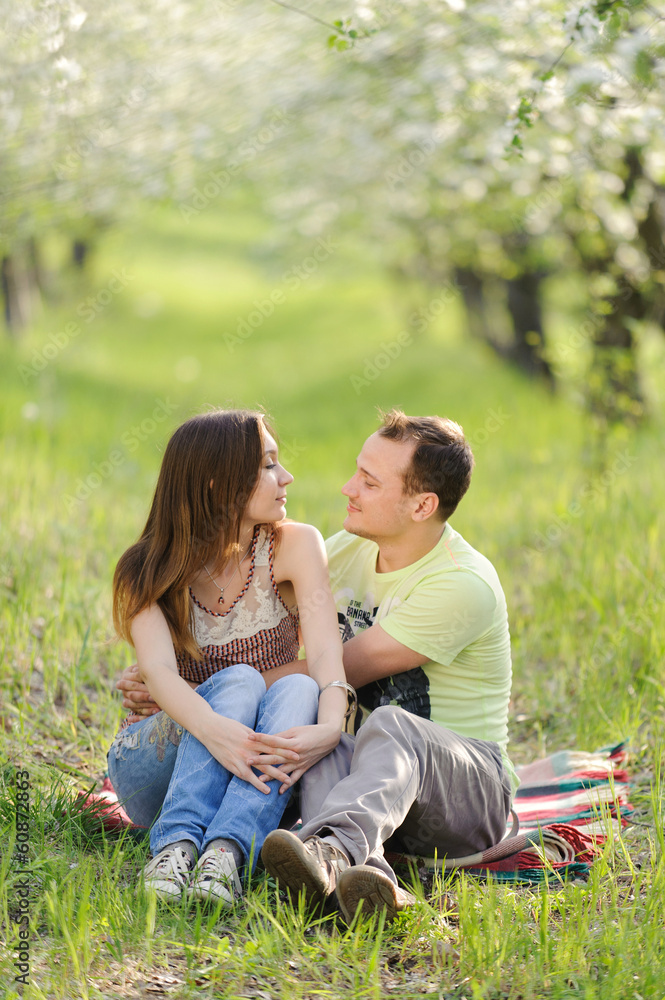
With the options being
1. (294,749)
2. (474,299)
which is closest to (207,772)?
(294,749)

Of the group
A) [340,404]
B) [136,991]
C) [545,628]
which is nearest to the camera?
[136,991]

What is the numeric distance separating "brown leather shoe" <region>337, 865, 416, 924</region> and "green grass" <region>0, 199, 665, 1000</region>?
A: 0.17ft

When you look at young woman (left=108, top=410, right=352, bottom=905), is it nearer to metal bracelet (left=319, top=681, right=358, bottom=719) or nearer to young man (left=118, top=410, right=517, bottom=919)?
metal bracelet (left=319, top=681, right=358, bottom=719)

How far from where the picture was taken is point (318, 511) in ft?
19.0

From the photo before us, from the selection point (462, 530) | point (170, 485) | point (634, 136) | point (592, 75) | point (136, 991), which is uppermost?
point (592, 75)

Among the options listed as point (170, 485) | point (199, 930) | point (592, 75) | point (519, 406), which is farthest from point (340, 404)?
point (199, 930)

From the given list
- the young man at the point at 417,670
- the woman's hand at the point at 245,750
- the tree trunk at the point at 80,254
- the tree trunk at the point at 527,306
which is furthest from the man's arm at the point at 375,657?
the tree trunk at the point at 80,254

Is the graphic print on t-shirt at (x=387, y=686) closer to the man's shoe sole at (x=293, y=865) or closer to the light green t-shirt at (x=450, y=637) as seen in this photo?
the light green t-shirt at (x=450, y=637)

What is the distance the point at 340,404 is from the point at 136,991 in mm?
10717

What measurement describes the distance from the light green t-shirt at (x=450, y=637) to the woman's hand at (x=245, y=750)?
481 mm

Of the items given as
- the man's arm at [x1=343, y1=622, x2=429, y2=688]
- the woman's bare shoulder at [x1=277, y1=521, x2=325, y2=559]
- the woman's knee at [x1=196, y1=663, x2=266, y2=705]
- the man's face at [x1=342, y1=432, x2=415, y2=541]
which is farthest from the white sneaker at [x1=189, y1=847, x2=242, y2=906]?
the man's face at [x1=342, y1=432, x2=415, y2=541]

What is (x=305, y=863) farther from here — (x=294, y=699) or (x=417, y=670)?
(x=417, y=670)

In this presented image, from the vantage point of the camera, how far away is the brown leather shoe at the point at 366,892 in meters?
2.19

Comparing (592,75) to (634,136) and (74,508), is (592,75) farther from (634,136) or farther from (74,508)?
(74,508)
